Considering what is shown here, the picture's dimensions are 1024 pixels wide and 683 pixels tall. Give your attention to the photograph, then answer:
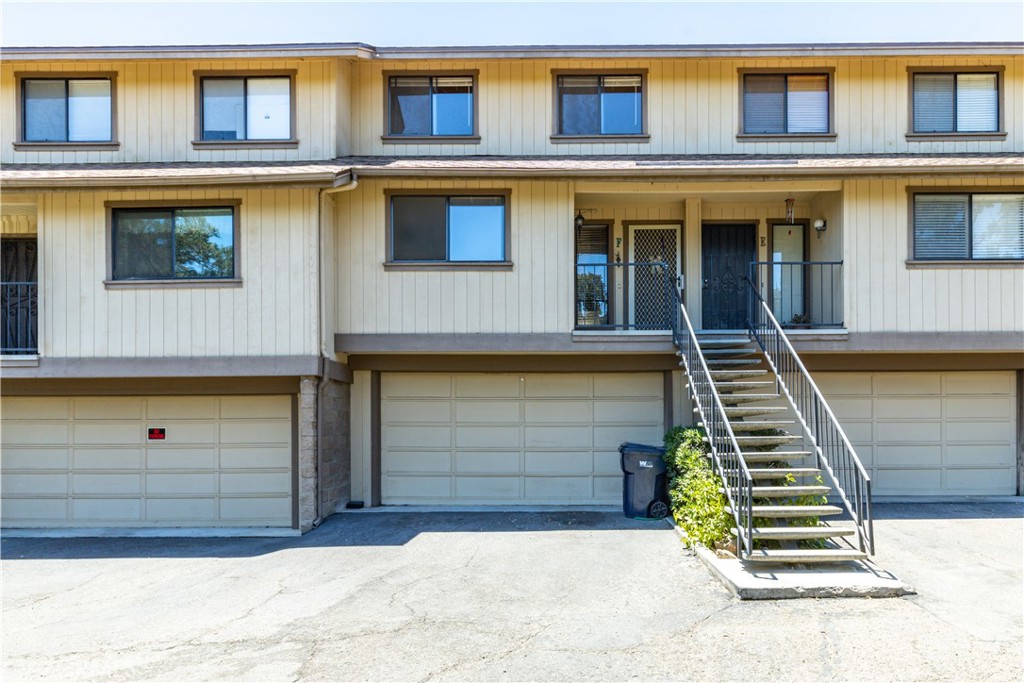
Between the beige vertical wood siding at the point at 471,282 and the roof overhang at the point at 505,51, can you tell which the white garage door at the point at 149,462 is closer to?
the beige vertical wood siding at the point at 471,282

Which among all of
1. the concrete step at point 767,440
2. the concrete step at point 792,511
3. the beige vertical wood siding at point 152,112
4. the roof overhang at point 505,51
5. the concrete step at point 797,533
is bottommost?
the concrete step at point 797,533

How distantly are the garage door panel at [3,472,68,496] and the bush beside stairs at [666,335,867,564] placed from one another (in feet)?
30.6

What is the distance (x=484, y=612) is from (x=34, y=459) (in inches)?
340

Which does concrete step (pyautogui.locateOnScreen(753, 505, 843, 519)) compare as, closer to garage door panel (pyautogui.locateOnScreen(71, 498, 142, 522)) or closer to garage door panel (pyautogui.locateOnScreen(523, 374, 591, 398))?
garage door panel (pyautogui.locateOnScreen(523, 374, 591, 398))

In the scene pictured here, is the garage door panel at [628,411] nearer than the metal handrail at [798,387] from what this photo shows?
No

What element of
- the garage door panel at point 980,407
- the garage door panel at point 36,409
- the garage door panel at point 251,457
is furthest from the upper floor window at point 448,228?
the garage door panel at point 980,407

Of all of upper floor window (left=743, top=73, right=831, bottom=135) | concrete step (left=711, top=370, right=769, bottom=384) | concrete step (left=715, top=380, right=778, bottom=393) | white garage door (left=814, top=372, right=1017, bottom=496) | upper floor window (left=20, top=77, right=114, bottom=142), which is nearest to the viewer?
concrete step (left=715, top=380, right=778, bottom=393)

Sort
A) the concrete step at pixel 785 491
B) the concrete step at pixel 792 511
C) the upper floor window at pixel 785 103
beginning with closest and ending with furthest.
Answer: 1. the concrete step at pixel 792 511
2. the concrete step at pixel 785 491
3. the upper floor window at pixel 785 103

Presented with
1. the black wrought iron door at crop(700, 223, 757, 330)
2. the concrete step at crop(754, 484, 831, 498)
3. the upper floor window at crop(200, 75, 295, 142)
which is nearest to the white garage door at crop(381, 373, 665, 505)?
the black wrought iron door at crop(700, 223, 757, 330)

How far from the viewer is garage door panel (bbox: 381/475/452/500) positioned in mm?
12445

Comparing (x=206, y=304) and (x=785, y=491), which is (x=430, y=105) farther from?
(x=785, y=491)

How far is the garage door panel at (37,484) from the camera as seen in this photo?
38.8ft

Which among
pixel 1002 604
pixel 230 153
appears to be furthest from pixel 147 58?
pixel 1002 604

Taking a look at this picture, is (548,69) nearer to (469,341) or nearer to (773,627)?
(469,341)
